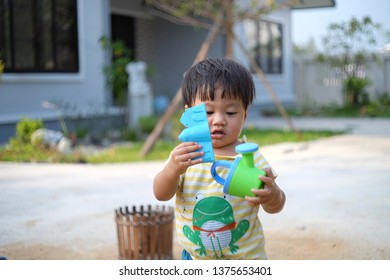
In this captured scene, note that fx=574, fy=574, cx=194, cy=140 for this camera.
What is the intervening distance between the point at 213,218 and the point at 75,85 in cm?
532

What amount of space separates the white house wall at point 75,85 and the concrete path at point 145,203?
139 cm

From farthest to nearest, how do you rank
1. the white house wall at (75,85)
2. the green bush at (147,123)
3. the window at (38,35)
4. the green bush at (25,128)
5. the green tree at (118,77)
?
the green tree at (118,77) → the green bush at (147,123) → the white house wall at (75,85) → the window at (38,35) → the green bush at (25,128)

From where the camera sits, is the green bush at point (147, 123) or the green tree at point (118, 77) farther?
the green tree at point (118, 77)

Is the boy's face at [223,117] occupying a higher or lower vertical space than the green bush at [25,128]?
higher

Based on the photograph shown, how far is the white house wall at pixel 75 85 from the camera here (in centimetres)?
555

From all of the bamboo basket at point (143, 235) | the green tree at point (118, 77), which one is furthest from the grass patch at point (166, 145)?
the bamboo basket at point (143, 235)

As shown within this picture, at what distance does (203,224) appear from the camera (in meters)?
1.47

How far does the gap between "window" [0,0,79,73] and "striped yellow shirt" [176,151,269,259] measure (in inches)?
156

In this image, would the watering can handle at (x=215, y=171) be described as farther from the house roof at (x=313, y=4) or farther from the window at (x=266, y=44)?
the window at (x=266, y=44)

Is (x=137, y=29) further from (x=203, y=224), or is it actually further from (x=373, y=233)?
(x=203, y=224)

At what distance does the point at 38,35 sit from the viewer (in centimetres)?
552

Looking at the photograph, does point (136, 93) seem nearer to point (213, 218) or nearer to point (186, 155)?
point (213, 218)

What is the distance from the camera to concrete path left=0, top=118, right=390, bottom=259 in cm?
230

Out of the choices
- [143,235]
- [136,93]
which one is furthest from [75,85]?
[143,235]
